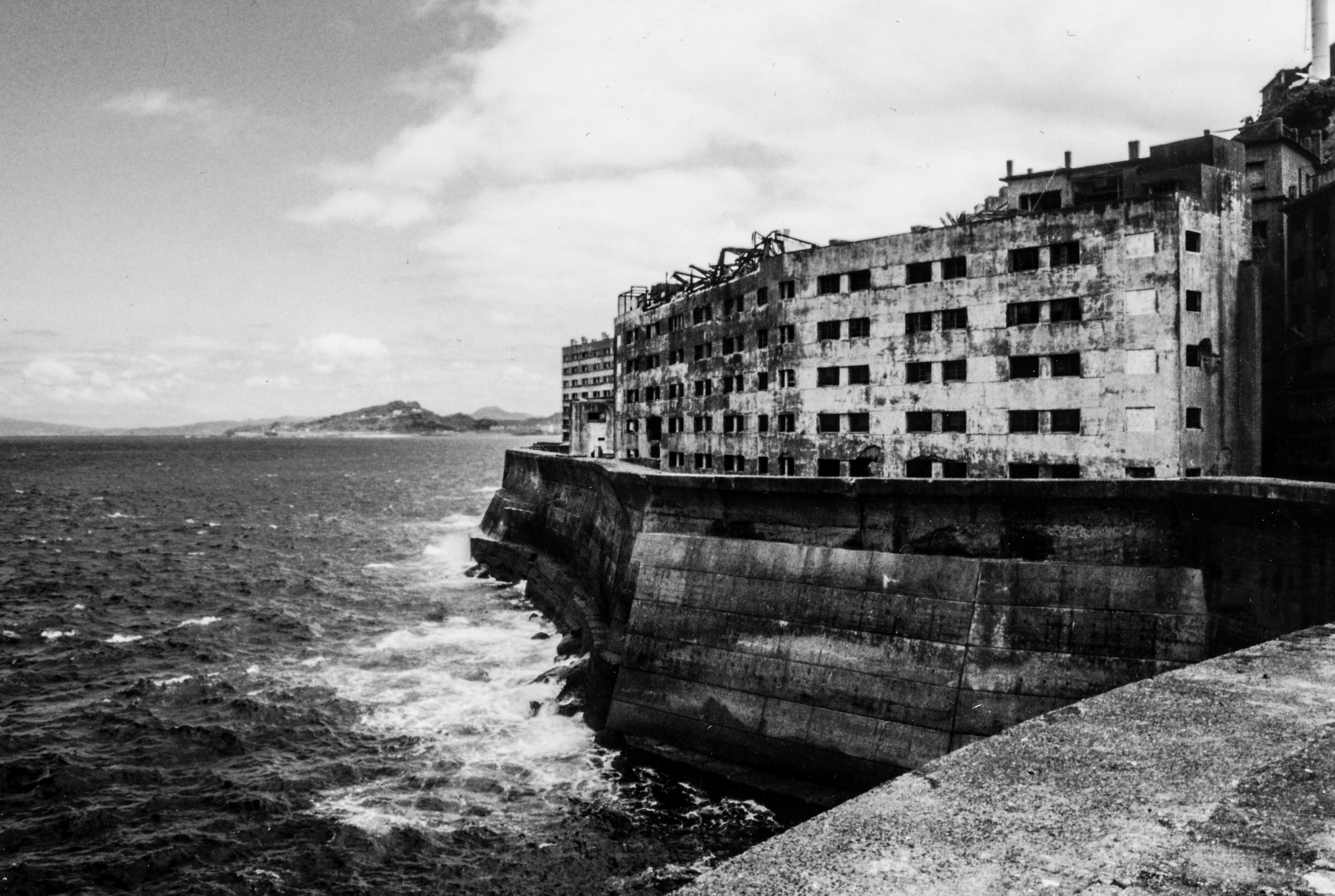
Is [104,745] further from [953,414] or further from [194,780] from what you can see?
[953,414]

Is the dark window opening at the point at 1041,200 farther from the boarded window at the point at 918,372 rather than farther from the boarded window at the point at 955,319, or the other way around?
the boarded window at the point at 918,372

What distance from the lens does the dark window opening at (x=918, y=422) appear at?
36031 mm

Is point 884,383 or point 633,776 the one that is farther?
point 884,383

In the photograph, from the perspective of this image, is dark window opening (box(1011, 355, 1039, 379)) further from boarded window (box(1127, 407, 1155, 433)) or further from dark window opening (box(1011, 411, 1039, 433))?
boarded window (box(1127, 407, 1155, 433))

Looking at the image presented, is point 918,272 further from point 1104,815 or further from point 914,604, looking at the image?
point 1104,815

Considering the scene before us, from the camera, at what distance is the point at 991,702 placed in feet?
65.4

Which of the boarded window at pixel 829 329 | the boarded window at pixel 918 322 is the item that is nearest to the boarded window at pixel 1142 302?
the boarded window at pixel 918 322

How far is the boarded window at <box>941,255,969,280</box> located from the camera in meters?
34.8

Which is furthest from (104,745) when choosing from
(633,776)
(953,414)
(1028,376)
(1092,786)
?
(1028,376)

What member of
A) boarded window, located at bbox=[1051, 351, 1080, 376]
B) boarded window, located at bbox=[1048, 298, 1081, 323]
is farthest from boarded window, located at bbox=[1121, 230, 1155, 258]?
boarded window, located at bbox=[1051, 351, 1080, 376]

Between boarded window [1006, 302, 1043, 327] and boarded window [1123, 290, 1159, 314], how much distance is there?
3.17 meters

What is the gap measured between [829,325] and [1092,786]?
110 feet

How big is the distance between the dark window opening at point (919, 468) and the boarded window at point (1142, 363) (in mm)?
8565

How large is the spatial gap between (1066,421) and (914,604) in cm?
1552
